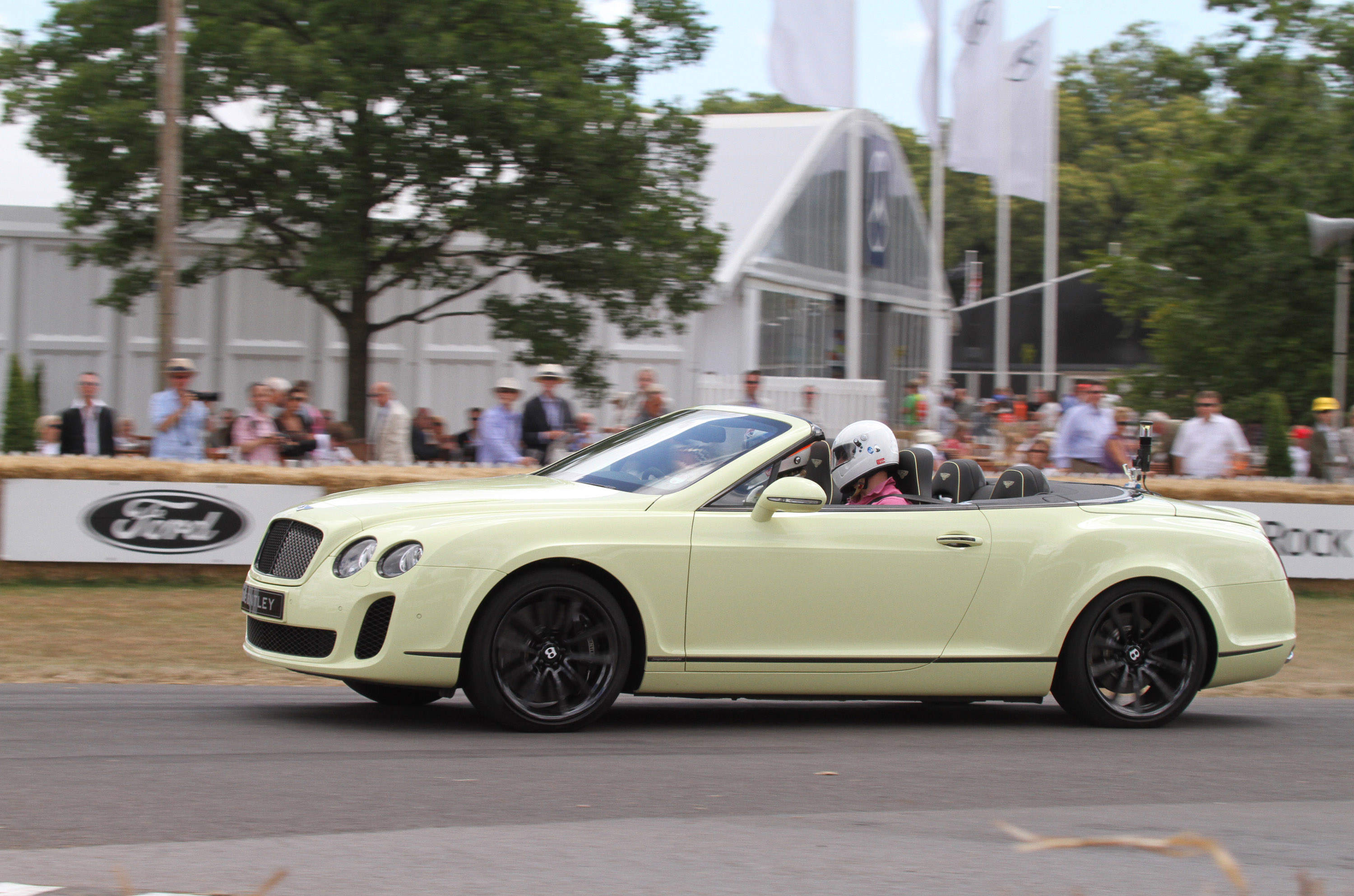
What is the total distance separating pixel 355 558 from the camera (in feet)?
21.0

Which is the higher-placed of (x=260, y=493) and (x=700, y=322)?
(x=700, y=322)

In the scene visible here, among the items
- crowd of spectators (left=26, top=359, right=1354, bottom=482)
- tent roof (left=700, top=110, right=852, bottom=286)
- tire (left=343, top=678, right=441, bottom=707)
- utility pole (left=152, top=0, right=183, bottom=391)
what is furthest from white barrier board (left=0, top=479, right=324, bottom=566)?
tent roof (left=700, top=110, right=852, bottom=286)

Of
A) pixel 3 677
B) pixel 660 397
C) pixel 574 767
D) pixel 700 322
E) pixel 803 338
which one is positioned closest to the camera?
pixel 574 767

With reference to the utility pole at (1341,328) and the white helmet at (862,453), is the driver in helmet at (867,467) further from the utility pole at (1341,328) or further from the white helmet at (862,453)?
the utility pole at (1341,328)

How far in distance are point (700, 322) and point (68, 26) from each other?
11.3 metres

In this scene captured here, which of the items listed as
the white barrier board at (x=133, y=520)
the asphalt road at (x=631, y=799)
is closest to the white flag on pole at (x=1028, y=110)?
the white barrier board at (x=133, y=520)

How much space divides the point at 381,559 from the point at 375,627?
0.28m

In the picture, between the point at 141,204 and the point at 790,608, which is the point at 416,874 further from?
the point at 141,204

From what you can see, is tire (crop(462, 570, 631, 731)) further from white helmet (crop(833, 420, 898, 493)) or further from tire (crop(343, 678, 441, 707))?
white helmet (crop(833, 420, 898, 493))

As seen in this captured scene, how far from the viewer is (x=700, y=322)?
26203 millimetres

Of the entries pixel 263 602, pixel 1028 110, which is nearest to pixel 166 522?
pixel 263 602

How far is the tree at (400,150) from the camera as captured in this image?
1741 cm

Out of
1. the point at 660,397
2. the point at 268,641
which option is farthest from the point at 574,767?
the point at 660,397

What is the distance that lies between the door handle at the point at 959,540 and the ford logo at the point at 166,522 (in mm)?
7213
